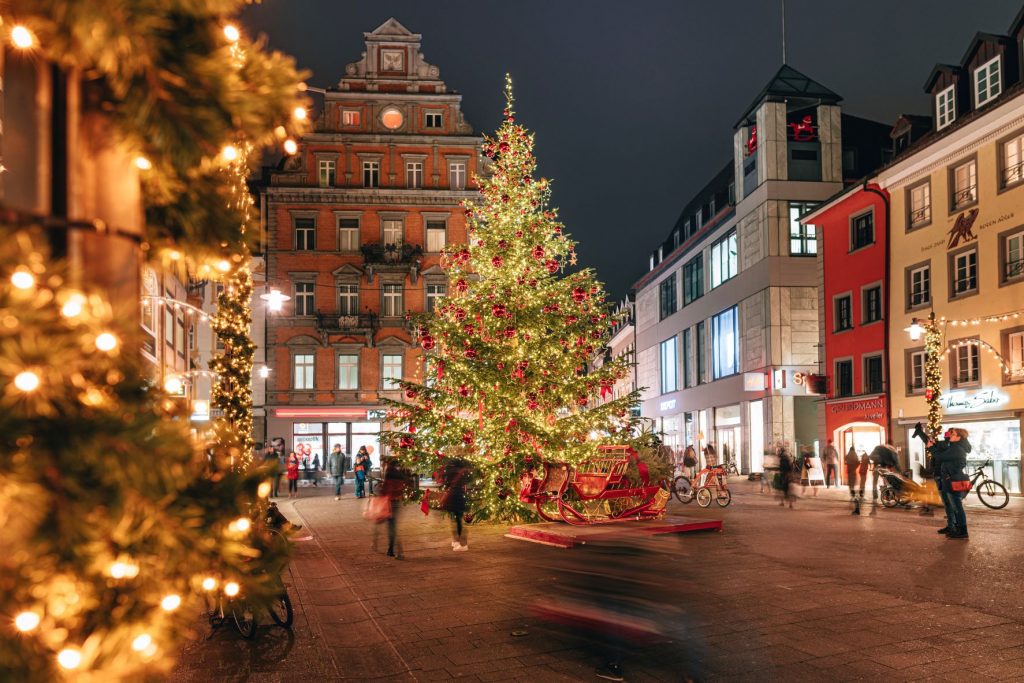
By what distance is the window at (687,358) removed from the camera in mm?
57750

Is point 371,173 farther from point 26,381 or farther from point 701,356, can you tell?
point 26,381

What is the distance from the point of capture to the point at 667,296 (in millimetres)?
64000

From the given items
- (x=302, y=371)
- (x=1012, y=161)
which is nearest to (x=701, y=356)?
(x=302, y=371)

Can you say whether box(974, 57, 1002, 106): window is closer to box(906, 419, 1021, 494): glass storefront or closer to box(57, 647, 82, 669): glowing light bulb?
box(906, 419, 1021, 494): glass storefront

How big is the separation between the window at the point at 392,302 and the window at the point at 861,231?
76.8ft

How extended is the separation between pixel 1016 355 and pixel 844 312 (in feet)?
35.2

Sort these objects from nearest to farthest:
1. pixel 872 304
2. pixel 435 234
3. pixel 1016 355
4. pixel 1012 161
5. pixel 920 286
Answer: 1. pixel 1016 355
2. pixel 1012 161
3. pixel 920 286
4. pixel 872 304
5. pixel 435 234

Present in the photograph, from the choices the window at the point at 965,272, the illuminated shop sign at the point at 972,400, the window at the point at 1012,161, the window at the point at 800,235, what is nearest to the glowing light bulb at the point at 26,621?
the illuminated shop sign at the point at 972,400

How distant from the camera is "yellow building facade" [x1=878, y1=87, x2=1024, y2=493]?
27.3 meters

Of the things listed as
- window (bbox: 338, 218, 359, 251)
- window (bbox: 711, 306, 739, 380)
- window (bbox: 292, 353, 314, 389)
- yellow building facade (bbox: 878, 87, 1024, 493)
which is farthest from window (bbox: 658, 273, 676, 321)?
yellow building facade (bbox: 878, 87, 1024, 493)

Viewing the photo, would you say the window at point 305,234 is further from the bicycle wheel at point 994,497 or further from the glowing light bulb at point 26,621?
the glowing light bulb at point 26,621

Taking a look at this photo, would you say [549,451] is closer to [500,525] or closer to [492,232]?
[500,525]

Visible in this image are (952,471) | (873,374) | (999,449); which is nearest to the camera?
(952,471)

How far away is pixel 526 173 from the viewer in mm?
20188
